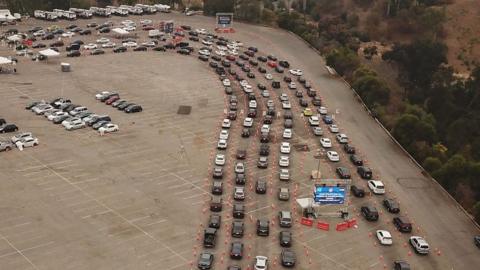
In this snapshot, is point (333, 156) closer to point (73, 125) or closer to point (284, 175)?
point (284, 175)

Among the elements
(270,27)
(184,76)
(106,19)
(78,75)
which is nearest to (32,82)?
(78,75)

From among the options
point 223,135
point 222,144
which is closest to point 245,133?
point 223,135

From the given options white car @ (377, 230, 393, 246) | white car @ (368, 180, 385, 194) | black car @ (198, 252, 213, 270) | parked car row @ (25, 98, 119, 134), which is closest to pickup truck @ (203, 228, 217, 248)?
black car @ (198, 252, 213, 270)

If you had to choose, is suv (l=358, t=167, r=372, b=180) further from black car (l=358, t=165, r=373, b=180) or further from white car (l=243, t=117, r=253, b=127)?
white car (l=243, t=117, r=253, b=127)

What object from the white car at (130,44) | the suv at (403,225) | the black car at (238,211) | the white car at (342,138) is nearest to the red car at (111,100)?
the white car at (130,44)

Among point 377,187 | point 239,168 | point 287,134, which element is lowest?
point 377,187

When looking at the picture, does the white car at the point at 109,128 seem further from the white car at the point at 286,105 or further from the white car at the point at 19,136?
the white car at the point at 286,105
